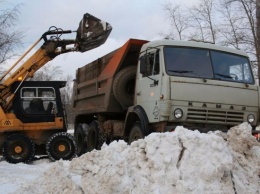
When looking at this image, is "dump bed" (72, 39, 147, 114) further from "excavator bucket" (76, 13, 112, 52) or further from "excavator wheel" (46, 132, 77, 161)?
"excavator wheel" (46, 132, 77, 161)

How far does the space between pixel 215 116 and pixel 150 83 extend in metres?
1.57

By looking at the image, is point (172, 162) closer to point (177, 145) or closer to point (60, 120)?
point (177, 145)

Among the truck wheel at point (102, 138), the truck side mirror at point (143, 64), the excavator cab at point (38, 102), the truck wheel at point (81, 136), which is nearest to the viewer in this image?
the truck side mirror at point (143, 64)

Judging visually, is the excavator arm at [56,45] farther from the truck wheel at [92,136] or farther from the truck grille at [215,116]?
the truck grille at [215,116]

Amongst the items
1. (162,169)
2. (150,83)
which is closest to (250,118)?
(150,83)

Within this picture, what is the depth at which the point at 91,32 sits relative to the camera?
12.0 m

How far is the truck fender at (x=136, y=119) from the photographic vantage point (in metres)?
8.84

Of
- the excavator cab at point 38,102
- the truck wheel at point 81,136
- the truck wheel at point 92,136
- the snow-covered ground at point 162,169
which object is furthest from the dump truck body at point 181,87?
the truck wheel at point 81,136

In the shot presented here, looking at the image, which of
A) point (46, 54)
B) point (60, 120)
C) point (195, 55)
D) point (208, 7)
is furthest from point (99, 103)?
point (208, 7)

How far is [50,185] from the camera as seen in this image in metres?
5.98

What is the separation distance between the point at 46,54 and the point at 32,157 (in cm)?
311

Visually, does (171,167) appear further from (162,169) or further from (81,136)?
(81,136)

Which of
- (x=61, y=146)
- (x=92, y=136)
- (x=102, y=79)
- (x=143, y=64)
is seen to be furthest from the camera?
(x=92, y=136)

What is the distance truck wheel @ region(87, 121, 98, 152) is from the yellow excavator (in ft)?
3.88
